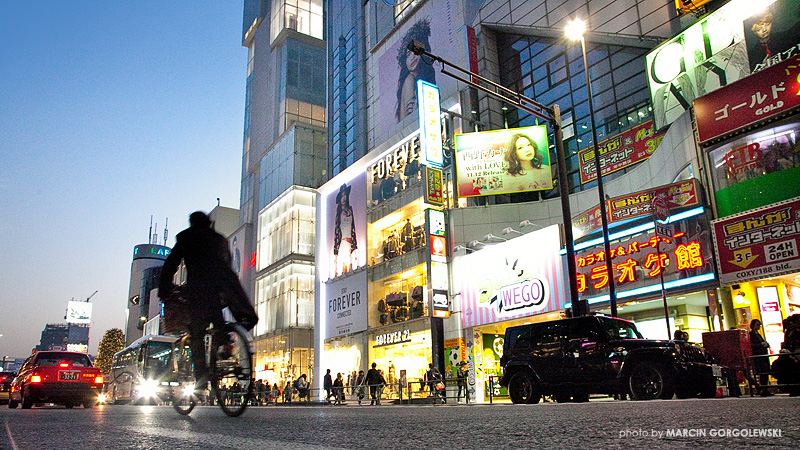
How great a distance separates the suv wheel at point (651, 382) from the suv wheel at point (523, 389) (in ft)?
7.29

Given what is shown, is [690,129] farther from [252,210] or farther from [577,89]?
[252,210]

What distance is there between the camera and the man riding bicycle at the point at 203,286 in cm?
541

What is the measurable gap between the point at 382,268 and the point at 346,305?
181 inches

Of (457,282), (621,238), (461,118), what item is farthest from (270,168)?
(621,238)

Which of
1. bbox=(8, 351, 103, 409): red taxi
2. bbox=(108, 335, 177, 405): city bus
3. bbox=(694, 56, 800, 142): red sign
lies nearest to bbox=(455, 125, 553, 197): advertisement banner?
bbox=(694, 56, 800, 142): red sign

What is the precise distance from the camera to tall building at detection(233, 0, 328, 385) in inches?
2015

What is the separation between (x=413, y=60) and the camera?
40188 millimetres

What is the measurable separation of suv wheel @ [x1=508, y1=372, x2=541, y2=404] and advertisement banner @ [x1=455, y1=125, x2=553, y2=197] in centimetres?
1661

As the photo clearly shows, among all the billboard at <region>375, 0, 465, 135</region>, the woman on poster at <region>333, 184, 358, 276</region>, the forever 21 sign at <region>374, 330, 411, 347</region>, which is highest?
the billboard at <region>375, 0, 465, 135</region>

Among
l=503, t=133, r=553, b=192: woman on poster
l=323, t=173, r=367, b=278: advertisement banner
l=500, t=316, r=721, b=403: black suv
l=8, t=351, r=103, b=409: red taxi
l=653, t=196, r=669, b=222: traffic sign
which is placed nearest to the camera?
l=500, t=316, r=721, b=403: black suv

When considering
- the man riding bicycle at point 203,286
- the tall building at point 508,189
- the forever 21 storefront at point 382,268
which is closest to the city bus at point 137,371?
the forever 21 storefront at point 382,268

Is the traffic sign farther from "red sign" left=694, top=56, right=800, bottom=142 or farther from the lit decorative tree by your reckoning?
the lit decorative tree

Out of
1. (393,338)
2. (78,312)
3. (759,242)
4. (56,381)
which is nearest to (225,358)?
(56,381)

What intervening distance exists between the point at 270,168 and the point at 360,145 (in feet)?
61.4
